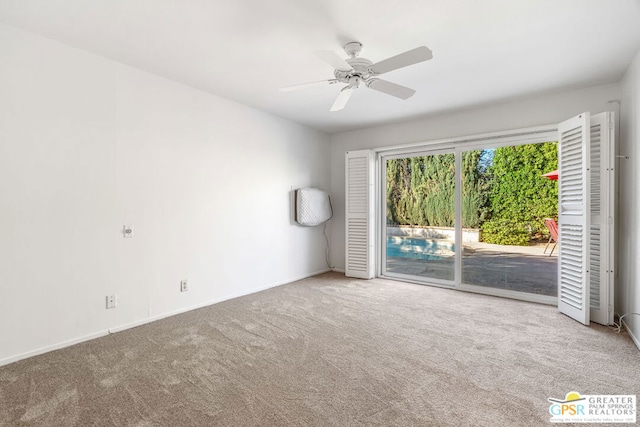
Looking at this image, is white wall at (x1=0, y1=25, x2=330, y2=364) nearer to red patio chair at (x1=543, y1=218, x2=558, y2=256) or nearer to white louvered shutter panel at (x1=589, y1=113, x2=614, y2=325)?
red patio chair at (x1=543, y1=218, x2=558, y2=256)

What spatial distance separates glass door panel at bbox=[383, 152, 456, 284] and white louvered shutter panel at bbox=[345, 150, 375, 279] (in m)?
0.37

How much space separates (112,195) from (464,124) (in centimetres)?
429

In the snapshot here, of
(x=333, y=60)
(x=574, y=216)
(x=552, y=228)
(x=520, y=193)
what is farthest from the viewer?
(x=520, y=193)

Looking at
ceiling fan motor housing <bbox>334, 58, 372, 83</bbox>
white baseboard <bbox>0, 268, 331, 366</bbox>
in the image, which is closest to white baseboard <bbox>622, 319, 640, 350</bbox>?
ceiling fan motor housing <bbox>334, 58, 372, 83</bbox>

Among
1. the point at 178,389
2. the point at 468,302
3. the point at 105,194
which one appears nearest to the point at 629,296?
the point at 468,302

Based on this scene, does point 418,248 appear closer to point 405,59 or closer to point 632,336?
point 632,336

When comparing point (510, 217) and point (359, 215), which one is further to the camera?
point (359, 215)

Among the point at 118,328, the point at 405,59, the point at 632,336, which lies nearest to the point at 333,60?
the point at 405,59

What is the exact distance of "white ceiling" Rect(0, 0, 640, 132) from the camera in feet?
6.97

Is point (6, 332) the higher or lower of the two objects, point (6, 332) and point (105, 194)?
the lower

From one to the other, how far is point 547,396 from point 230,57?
3.44 m

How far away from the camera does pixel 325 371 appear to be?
2236 millimetres

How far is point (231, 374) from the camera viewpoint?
220 cm

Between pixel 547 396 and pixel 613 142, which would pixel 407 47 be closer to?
pixel 613 142
